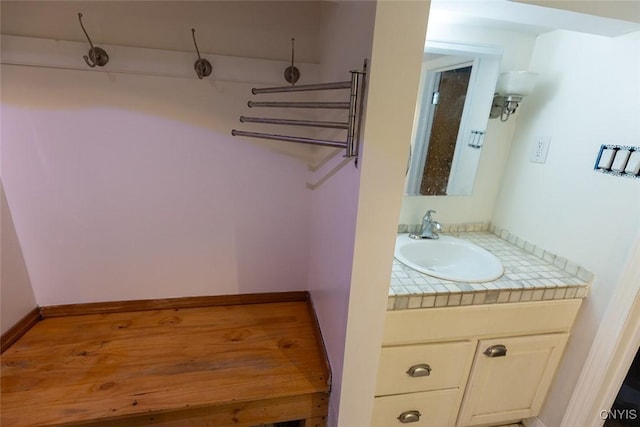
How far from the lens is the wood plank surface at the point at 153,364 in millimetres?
1046

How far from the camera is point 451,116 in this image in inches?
59.7

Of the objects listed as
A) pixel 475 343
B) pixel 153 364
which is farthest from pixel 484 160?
pixel 153 364

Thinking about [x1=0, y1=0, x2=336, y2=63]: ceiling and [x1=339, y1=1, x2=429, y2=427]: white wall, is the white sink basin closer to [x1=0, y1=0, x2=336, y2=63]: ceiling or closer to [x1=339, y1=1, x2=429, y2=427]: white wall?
[x1=339, y1=1, x2=429, y2=427]: white wall

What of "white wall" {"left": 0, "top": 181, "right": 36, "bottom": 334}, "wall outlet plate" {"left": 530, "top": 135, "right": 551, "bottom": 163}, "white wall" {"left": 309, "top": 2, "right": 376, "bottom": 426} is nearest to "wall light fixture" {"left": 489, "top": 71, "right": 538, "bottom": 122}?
"wall outlet plate" {"left": 530, "top": 135, "right": 551, "bottom": 163}

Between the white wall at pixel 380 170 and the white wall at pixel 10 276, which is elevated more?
the white wall at pixel 380 170

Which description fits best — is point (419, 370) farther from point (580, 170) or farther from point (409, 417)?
point (580, 170)

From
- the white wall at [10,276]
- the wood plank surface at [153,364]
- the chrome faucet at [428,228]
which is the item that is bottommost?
the wood plank surface at [153,364]

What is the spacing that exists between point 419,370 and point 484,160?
116 centimetres

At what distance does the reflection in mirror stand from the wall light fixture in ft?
0.15

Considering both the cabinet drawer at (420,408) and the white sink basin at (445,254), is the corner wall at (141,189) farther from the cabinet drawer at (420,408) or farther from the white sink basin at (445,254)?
the cabinet drawer at (420,408)

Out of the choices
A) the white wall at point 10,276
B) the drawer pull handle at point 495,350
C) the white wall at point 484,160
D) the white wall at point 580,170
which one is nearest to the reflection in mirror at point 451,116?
the white wall at point 484,160

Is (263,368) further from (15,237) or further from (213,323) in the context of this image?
(15,237)

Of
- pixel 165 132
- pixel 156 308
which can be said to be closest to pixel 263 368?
pixel 156 308

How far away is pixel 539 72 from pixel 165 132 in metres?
1.82
